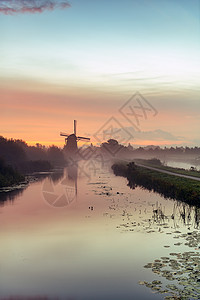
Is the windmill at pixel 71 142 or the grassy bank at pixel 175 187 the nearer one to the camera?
the grassy bank at pixel 175 187

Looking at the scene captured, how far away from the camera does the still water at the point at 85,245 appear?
1102cm

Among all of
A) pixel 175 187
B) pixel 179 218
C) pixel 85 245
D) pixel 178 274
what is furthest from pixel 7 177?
pixel 178 274

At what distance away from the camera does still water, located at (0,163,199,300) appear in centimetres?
1102

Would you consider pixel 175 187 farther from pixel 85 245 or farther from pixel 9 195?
pixel 85 245

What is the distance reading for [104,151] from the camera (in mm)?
160250

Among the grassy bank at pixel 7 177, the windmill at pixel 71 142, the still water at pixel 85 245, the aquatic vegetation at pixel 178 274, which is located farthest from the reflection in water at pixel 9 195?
the windmill at pixel 71 142

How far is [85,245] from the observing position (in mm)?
15875

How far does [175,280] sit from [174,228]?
7.75m

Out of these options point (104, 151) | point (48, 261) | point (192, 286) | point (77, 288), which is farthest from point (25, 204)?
point (104, 151)

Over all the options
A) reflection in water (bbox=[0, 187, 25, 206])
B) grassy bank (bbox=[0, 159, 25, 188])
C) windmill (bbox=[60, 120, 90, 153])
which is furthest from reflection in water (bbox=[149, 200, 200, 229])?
windmill (bbox=[60, 120, 90, 153])

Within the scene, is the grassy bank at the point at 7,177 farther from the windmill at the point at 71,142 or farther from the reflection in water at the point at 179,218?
the windmill at the point at 71,142

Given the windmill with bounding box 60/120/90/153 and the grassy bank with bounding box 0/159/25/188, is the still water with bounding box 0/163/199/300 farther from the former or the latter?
the windmill with bounding box 60/120/90/153

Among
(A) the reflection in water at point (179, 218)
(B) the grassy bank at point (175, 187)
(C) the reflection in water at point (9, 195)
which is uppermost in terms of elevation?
(B) the grassy bank at point (175, 187)

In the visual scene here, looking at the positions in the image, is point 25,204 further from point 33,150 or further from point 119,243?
point 33,150
